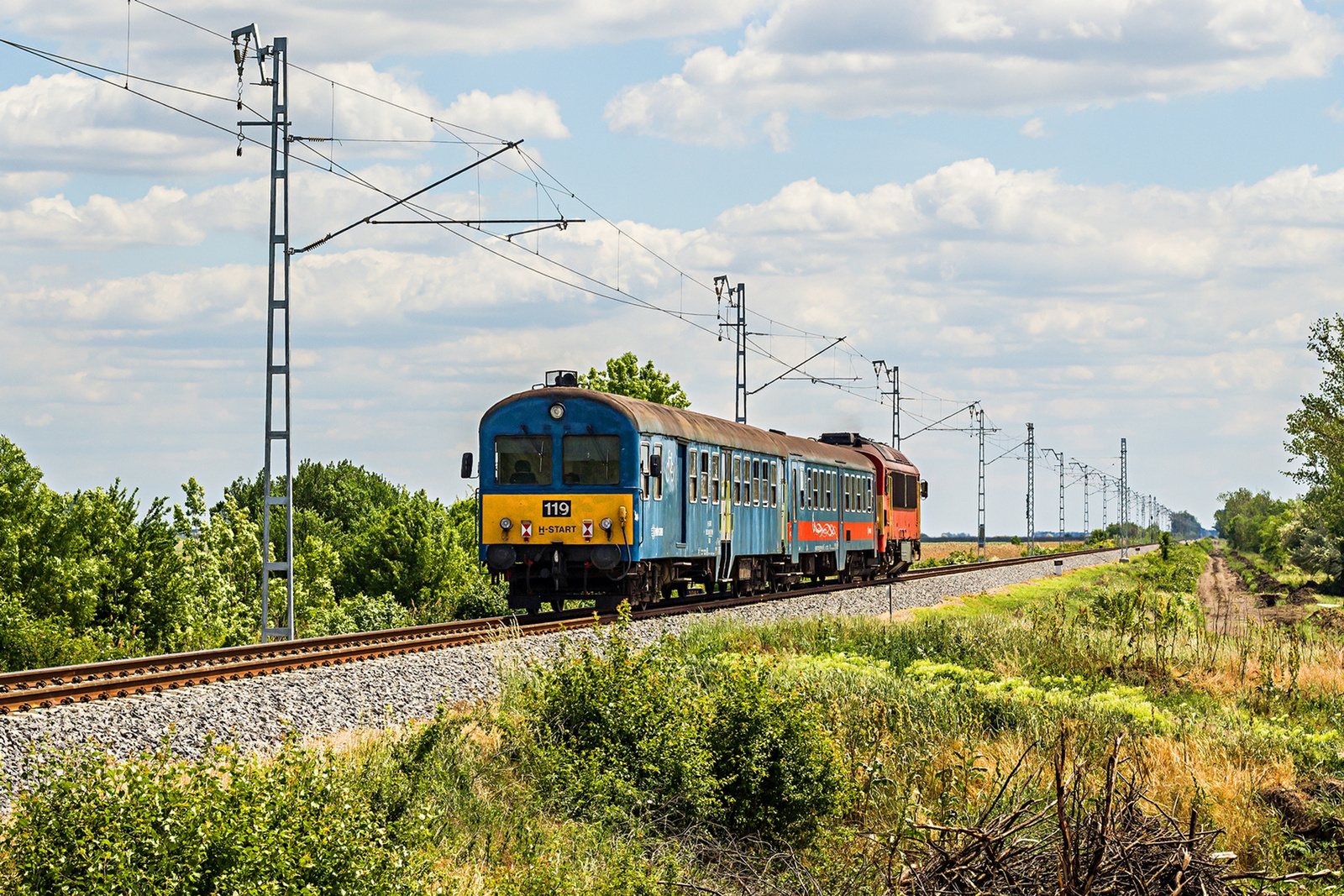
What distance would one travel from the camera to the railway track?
12.7 m

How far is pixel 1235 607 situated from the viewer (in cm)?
3603

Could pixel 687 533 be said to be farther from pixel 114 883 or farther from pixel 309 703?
pixel 114 883

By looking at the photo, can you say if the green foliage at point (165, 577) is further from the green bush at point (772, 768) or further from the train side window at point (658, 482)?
the green bush at point (772, 768)

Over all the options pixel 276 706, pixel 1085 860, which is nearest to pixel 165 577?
pixel 276 706

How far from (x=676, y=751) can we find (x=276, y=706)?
432cm

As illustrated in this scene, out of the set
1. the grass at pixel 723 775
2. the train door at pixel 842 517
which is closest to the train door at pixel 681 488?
the grass at pixel 723 775

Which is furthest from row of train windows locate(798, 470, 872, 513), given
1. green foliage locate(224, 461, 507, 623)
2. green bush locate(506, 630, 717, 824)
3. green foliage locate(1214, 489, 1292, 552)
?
green foliage locate(1214, 489, 1292, 552)

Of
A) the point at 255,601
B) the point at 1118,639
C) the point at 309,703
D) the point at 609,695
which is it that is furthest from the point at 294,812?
the point at 255,601

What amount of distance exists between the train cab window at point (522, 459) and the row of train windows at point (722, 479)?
60.8 inches

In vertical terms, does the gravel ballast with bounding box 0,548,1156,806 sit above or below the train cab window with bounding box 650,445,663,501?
below

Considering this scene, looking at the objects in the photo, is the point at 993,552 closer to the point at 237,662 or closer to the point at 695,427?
the point at 695,427

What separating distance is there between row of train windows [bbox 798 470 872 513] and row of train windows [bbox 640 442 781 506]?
2.11 meters

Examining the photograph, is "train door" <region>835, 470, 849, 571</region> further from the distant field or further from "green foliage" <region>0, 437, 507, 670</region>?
the distant field

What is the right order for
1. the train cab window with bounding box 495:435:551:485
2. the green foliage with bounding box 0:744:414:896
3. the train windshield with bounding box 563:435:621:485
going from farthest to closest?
the train cab window with bounding box 495:435:551:485, the train windshield with bounding box 563:435:621:485, the green foliage with bounding box 0:744:414:896
